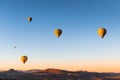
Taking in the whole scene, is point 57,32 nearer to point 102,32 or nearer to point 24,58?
point 102,32

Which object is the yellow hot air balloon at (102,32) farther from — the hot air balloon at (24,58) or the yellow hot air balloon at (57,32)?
the hot air balloon at (24,58)

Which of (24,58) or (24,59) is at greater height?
(24,58)

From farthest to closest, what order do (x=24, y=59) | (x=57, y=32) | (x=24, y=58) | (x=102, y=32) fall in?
(x=24, y=58) < (x=24, y=59) < (x=57, y=32) < (x=102, y=32)

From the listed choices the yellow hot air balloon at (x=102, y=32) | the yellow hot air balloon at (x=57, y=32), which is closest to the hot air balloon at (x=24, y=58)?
the yellow hot air balloon at (x=57, y=32)

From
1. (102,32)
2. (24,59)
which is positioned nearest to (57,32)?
(102,32)

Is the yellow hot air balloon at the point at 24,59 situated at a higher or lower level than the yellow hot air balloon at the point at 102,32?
lower

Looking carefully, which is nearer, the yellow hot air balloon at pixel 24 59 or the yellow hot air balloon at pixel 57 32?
the yellow hot air balloon at pixel 57 32

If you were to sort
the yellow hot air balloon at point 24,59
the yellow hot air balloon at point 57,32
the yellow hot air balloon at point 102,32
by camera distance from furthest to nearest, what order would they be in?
the yellow hot air balloon at point 24,59 → the yellow hot air balloon at point 57,32 → the yellow hot air balloon at point 102,32

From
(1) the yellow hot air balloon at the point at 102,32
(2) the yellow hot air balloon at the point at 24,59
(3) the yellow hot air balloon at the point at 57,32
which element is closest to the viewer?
(1) the yellow hot air balloon at the point at 102,32

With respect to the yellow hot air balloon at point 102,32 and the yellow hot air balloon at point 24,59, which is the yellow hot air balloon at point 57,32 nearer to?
the yellow hot air balloon at point 102,32

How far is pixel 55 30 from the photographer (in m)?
52.8

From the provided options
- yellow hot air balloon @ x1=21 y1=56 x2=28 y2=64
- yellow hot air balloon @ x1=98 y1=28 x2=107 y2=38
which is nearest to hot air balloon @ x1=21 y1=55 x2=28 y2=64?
yellow hot air balloon @ x1=21 y1=56 x2=28 y2=64

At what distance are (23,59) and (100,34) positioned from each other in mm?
22196

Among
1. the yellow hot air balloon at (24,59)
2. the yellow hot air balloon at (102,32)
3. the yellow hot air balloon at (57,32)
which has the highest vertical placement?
the yellow hot air balloon at (57,32)
